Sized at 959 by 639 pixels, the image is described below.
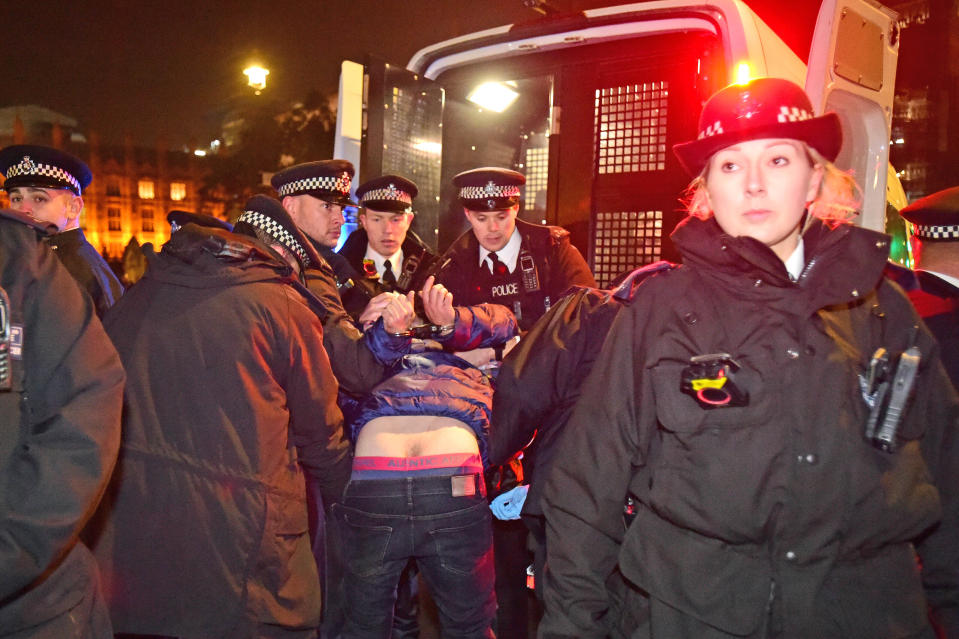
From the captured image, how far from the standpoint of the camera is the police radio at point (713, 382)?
5.49 feet

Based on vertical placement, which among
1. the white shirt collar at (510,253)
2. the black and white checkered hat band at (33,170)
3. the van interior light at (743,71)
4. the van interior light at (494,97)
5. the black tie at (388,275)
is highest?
the van interior light at (494,97)

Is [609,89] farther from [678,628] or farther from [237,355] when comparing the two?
[678,628]

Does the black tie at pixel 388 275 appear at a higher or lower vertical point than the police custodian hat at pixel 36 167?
lower

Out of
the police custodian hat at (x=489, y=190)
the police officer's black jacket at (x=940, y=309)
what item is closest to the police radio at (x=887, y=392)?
the police officer's black jacket at (x=940, y=309)

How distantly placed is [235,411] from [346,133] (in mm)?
3646

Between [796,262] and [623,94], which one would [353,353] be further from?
[623,94]

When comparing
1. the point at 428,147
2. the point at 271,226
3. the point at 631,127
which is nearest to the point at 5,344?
the point at 271,226

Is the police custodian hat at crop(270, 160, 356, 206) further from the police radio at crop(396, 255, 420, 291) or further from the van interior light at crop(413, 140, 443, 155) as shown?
the van interior light at crop(413, 140, 443, 155)

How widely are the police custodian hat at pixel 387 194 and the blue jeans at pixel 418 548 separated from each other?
2.37 meters

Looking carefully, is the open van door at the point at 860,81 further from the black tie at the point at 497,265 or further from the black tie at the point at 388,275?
the black tie at the point at 388,275

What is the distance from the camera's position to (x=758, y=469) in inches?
64.6

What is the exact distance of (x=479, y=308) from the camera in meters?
3.20

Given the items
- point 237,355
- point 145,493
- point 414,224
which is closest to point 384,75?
point 414,224

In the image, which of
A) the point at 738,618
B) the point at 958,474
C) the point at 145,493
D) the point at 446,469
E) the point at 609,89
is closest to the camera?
the point at 738,618
